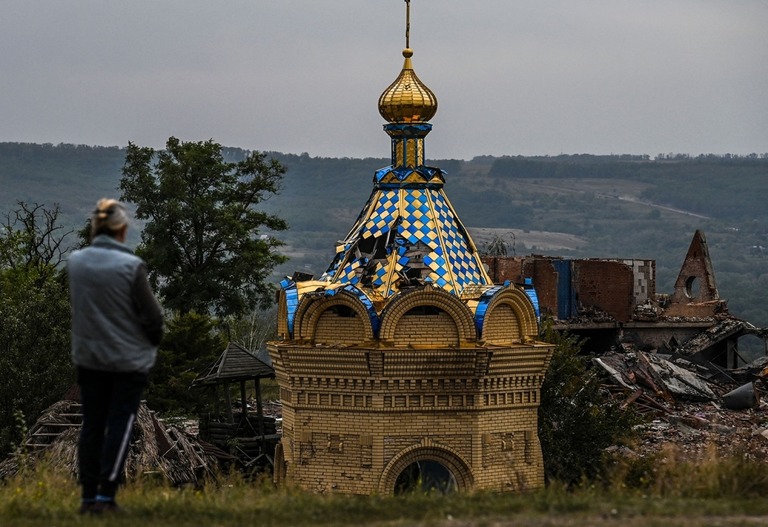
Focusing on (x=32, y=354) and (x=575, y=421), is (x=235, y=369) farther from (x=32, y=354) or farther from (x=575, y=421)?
(x=575, y=421)

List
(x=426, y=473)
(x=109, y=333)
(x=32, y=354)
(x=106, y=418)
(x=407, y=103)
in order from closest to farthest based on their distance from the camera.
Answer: (x=109, y=333)
(x=106, y=418)
(x=426, y=473)
(x=407, y=103)
(x=32, y=354)

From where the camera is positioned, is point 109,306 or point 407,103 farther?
point 407,103

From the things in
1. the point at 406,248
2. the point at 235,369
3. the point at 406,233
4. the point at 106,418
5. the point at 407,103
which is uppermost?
the point at 407,103

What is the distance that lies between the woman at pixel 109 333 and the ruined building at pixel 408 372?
1071 centimetres

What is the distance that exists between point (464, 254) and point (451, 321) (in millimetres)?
2008

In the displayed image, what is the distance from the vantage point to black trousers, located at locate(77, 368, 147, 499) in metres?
12.7

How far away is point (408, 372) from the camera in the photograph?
24.0 metres

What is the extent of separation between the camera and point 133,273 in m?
12.6

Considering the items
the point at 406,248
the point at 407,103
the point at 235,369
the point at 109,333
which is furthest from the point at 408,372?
the point at 109,333

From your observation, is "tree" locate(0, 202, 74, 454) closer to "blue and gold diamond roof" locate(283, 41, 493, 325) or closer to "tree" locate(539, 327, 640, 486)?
"tree" locate(539, 327, 640, 486)

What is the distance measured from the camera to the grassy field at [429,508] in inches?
515

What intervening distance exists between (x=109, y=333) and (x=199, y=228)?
41551 millimetres

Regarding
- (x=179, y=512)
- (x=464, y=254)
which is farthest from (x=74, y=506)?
(x=464, y=254)

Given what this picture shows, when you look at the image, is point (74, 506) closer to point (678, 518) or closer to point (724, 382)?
point (678, 518)
